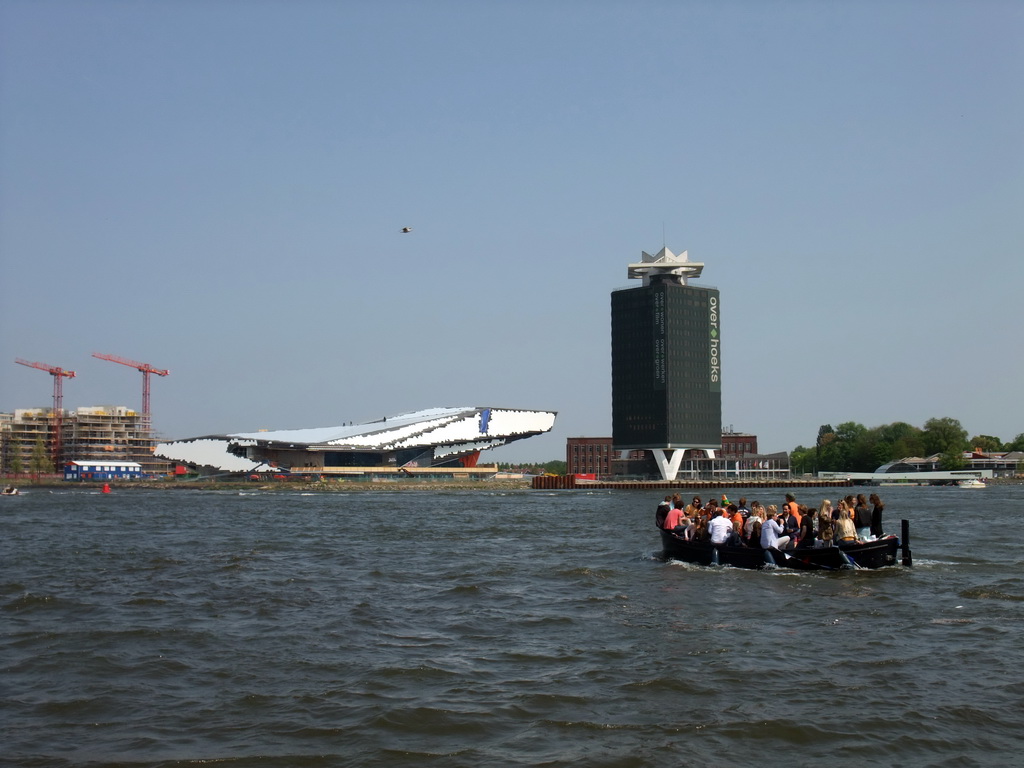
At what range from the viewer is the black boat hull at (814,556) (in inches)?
891

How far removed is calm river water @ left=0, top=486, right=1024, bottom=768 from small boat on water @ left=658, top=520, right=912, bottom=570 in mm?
450

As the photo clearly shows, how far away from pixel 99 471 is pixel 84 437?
139ft

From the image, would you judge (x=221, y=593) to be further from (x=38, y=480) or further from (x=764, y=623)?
(x=38, y=480)

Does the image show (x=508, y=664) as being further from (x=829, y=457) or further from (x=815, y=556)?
(x=829, y=457)

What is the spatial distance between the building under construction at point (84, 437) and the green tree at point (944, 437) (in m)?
130

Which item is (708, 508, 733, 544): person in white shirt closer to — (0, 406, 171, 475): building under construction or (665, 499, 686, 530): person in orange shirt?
(665, 499, 686, 530): person in orange shirt

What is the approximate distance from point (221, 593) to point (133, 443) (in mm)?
183194

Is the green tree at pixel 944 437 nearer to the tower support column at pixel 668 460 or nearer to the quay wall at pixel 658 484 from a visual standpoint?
the quay wall at pixel 658 484

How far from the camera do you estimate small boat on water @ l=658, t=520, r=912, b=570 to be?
22.6 m

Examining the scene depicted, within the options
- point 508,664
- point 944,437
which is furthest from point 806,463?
point 508,664

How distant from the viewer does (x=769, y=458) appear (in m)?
169

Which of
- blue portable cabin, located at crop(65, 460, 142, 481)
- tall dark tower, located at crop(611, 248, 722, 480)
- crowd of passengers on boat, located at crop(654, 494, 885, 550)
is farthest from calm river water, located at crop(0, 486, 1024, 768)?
blue portable cabin, located at crop(65, 460, 142, 481)

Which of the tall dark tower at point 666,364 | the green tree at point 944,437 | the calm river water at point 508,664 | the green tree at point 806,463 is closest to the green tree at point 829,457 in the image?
the green tree at point 806,463

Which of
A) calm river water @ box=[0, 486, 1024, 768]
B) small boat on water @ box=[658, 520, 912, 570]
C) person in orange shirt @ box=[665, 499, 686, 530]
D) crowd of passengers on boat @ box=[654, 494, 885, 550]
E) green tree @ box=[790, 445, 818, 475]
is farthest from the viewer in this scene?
green tree @ box=[790, 445, 818, 475]
